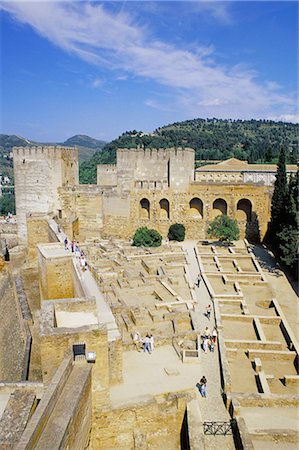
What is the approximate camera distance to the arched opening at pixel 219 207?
22.0 meters

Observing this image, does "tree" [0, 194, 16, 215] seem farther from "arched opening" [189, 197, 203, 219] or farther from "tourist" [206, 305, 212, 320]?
"tourist" [206, 305, 212, 320]

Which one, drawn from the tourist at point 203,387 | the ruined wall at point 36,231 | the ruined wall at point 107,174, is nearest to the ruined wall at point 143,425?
the tourist at point 203,387

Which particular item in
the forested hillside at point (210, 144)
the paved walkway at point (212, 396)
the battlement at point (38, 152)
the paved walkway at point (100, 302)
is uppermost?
the forested hillside at point (210, 144)

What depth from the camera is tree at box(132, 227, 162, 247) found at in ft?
65.7

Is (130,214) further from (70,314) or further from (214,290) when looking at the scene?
(70,314)

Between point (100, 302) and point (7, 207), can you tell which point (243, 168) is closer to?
point (100, 302)

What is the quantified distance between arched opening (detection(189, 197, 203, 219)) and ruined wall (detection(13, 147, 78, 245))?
7448mm

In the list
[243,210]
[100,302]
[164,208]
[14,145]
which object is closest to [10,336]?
→ [100,302]

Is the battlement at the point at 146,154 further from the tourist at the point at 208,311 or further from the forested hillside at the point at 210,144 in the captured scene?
the forested hillside at the point at 210,144

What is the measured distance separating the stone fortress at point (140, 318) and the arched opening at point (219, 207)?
0.21 ft

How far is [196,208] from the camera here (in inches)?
879

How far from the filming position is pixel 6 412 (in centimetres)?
573

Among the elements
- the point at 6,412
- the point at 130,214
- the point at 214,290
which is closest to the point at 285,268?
the point at 214,290

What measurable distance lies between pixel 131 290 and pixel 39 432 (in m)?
9.49
